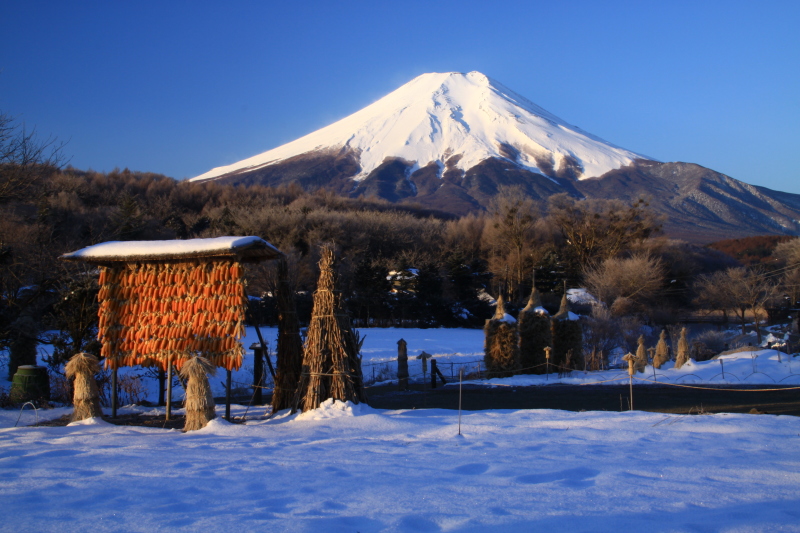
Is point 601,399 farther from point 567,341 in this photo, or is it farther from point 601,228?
point 601,228

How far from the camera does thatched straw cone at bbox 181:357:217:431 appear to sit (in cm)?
666

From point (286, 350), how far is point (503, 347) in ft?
28.9

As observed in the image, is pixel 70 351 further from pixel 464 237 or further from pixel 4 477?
pixel 464 237

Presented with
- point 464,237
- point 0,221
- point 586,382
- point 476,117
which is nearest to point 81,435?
point 586,382

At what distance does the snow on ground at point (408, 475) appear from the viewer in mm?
3557

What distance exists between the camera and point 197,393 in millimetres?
→ 6730

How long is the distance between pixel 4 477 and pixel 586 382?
12.1m

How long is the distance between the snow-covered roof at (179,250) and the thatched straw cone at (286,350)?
1.87ft

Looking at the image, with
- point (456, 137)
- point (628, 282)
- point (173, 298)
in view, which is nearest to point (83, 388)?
point (173, 298)

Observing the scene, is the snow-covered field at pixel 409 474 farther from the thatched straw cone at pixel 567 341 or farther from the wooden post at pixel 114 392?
the thatched straw cone at pixel 567 341

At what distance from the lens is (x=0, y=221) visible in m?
16.8

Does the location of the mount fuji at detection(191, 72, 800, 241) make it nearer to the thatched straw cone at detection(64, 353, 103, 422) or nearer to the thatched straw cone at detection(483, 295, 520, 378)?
the thatched straw cone at detection(483, 295, 520, 378)

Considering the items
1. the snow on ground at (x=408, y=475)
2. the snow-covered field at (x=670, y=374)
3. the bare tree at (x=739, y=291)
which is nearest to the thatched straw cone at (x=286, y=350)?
the snow on ground at (x=408, y=475)

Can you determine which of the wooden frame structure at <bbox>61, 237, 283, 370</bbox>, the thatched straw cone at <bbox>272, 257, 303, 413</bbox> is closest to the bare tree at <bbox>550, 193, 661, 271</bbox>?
the thatched straw cone at <bbox>272, 257, 303, 413</bbox>
